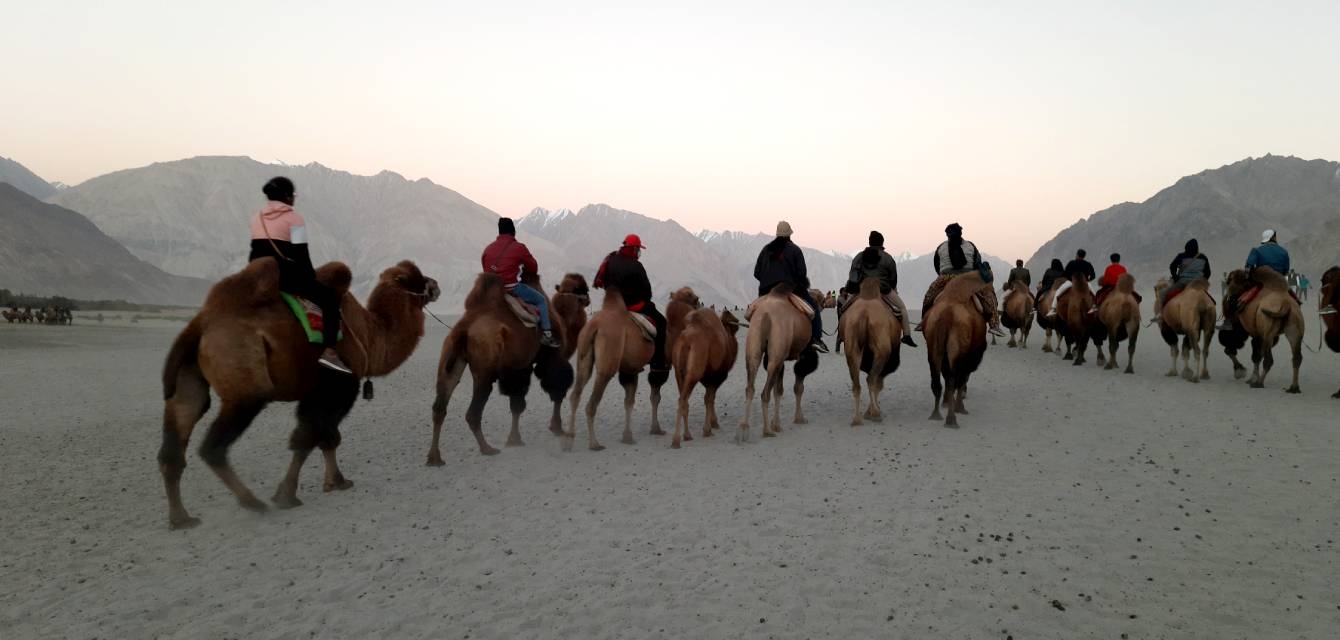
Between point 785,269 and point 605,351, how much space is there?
2.88m

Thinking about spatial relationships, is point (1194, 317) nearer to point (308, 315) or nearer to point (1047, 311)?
point (1047, 311)

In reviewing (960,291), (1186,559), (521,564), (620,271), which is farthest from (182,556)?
(960,291)

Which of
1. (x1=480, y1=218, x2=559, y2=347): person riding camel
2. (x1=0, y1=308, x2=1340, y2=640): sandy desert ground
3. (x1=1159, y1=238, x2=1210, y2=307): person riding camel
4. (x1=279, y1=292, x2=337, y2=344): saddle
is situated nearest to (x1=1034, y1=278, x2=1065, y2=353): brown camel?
(x1=1159, y1=238, x2=1210, y2=307): person riding camel

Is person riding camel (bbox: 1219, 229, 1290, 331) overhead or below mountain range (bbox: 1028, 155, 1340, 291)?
below

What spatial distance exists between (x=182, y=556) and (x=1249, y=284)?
51.9 feet

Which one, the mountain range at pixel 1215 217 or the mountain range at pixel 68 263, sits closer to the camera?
the mountain range at pixel 68 263

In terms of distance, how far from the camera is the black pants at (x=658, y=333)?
393 inches

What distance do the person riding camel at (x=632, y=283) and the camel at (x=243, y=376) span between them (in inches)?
136

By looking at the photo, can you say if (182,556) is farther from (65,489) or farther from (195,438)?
(195,438)

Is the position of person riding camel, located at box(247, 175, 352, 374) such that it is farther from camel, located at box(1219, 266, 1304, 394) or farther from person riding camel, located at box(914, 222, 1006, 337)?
camel, located at box(1219, 266, 1304, 394)

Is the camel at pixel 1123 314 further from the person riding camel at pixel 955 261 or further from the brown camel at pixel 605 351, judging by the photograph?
the brown camel at pixel 605 351

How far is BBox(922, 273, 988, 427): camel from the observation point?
10.1 m

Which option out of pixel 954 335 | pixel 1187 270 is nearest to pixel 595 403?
pixel 954 335

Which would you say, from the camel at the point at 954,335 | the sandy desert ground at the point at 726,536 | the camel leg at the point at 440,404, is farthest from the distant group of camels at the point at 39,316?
the camel at the point at 954,335
